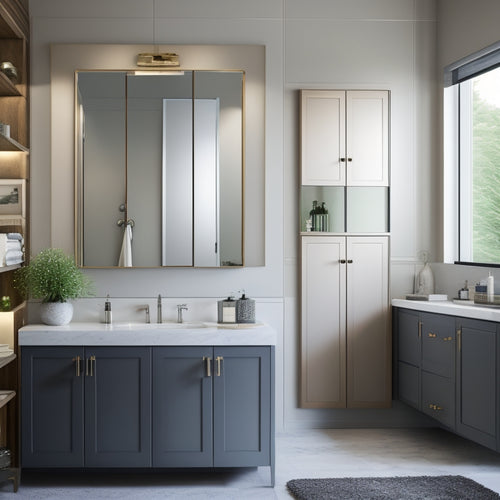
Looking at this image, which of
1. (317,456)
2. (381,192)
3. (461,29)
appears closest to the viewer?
(317,456)

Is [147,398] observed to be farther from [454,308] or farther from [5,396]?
[454,308]

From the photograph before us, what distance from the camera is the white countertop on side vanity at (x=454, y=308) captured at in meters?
3.53

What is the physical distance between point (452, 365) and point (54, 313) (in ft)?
7.71

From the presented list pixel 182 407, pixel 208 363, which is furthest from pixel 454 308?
pixel 182 407

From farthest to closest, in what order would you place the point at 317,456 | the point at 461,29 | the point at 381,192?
the point at 381,192 < the point at 461,29 < the point at 317,456

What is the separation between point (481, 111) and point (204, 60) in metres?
1.84

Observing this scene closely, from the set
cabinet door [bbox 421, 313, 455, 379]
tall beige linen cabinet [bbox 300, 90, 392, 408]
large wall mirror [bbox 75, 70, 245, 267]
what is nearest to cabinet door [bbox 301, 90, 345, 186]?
tall beige linen cabinet [bbox 300, 90, 392, 408]

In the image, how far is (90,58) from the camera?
4320mm

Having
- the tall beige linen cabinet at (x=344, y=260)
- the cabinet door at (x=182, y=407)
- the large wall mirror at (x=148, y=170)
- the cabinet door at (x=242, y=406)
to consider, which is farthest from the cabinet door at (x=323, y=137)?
the cabinet door at (x=182, y=407)

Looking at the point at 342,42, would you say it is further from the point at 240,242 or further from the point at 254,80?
the point at 240,242

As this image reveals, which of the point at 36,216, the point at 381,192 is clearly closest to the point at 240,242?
the point at 381,192

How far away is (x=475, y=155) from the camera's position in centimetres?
445

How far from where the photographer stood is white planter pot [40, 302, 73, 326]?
13.0 feet

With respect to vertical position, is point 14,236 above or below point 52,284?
above
